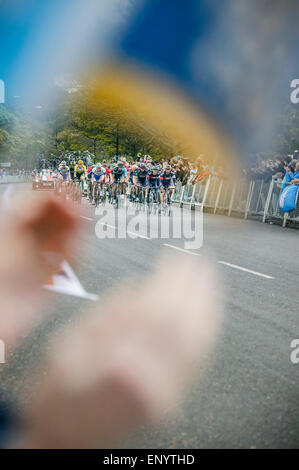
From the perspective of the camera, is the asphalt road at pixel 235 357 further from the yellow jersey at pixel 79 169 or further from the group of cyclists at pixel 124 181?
the yellow jersey at pixel 79 169

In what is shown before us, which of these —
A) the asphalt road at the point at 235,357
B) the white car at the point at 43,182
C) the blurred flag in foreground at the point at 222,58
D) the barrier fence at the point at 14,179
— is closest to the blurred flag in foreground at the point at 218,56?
the blurred flag in foreground at the point at 222,58

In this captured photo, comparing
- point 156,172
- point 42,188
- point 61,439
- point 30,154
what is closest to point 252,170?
point 156,172

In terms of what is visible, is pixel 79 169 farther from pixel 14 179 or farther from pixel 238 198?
pixel 14 179

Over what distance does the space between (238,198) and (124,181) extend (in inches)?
185

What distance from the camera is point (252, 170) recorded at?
68.2ft

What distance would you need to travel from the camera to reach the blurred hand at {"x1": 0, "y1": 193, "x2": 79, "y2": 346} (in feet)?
18.9

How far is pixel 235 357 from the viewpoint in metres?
4.72

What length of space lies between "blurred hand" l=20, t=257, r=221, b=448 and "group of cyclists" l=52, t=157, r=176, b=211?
16277 mm

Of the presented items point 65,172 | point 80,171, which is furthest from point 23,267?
point 65,172

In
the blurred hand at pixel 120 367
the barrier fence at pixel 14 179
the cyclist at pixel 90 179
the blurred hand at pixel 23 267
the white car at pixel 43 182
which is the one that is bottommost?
the barrier fence at pixel 14 179

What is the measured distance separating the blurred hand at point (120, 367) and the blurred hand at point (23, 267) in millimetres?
652

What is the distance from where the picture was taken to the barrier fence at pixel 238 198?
19.4 m

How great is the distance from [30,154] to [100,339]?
119 meters

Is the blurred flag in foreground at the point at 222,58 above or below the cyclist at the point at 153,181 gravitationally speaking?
above
